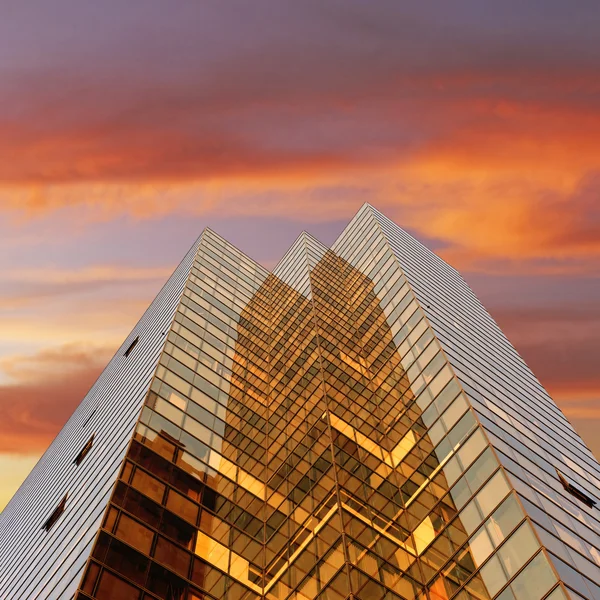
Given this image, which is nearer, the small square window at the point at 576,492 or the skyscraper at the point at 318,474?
the skyscraper at the point at 318,474

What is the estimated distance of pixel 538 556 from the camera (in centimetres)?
2336

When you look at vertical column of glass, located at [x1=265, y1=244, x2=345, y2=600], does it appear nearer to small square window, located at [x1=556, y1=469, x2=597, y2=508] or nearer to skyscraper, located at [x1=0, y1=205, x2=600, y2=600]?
skyscraper, located at [x1=0, y1=205, x2=600, y2=600]

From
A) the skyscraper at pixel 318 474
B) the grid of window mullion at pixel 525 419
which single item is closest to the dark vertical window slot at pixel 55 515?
the skyscraper at pixel 318 474

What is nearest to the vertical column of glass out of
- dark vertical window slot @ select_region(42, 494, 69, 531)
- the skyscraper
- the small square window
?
the skyscraper

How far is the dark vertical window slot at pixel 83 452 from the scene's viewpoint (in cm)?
4703

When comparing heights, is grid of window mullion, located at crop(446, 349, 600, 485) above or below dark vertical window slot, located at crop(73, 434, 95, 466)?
below

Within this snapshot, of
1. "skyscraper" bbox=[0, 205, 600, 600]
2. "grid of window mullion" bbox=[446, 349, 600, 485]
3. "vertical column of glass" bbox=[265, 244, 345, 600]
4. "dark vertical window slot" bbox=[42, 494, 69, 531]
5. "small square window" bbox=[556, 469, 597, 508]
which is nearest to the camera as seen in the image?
"skyscraper" bbox=[0, 205, 600, 600]

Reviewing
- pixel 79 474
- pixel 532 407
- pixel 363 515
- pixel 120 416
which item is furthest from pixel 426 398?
pixel 79 474

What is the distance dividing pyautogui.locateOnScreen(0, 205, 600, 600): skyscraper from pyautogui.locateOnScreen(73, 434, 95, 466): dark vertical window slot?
0.30 meters

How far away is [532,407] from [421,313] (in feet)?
39.8

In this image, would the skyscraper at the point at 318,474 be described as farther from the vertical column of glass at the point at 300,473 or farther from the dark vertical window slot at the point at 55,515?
the dark vertical window slot at the point at 55,515

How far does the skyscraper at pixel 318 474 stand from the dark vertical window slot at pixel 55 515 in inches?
10.7

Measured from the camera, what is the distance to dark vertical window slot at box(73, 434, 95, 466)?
47.0 meters

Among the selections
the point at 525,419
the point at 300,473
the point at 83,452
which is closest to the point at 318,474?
the point at 300,473
